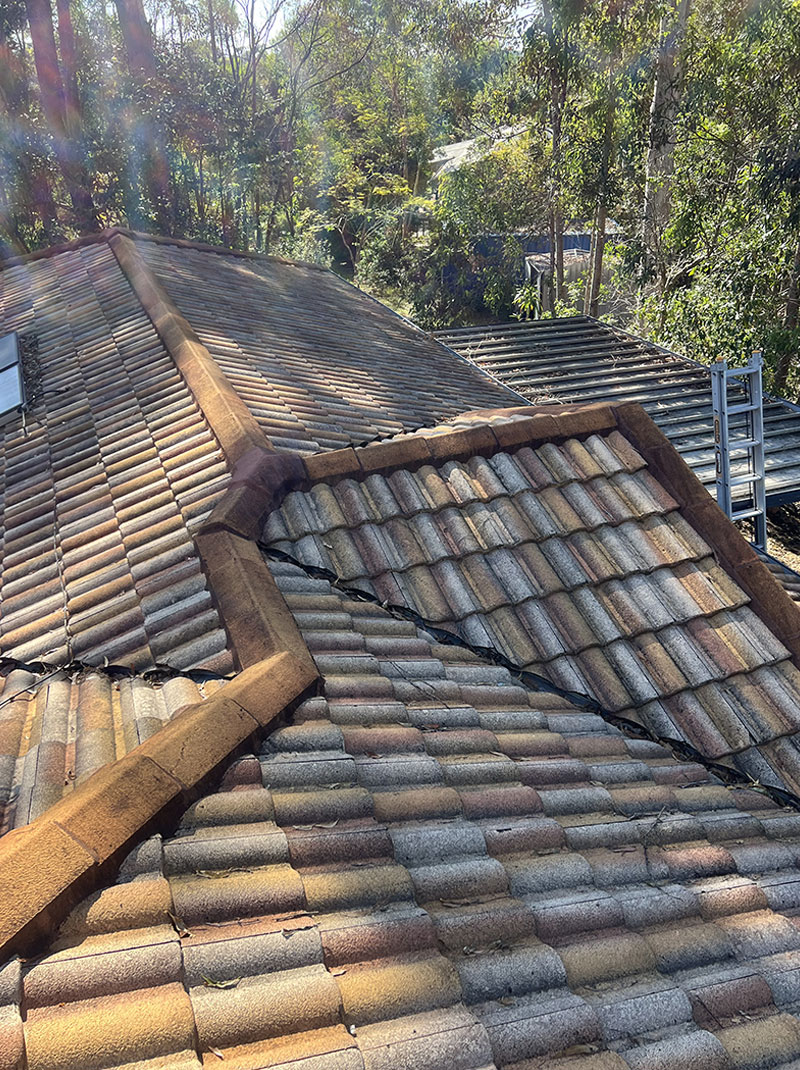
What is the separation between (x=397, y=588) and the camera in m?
4.38

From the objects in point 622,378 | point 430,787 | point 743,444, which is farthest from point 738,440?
point 622,378

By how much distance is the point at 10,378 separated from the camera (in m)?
7.91

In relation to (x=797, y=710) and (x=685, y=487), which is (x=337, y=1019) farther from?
(x=685, y=487)

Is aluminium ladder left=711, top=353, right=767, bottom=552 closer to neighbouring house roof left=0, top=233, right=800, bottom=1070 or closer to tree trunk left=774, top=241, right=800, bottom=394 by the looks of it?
neighbouring house roof left=0, top=233, right=800, bottom=1070

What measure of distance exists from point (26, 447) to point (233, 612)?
4054 millimetres

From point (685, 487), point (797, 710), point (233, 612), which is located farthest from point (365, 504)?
point (797, 710)

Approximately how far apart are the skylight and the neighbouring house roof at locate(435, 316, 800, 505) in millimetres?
6942

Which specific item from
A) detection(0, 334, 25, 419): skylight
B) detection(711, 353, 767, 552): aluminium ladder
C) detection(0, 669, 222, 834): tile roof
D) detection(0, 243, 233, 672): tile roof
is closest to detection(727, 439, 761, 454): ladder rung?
detection(711, 353, 767, 552): aluminium ladder

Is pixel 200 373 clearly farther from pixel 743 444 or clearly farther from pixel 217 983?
pixel 217 983

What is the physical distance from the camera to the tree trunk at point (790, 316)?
15.7 metres

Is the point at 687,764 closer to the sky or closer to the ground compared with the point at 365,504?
closer to the ground

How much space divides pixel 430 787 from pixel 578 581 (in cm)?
192

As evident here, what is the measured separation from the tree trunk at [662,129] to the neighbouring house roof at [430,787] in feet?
53.2

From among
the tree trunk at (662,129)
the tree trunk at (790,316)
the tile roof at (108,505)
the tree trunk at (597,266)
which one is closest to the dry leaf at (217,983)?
the tile roof at (108,505)
